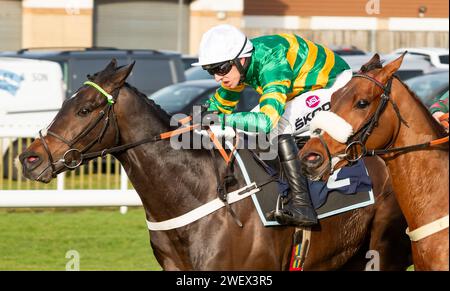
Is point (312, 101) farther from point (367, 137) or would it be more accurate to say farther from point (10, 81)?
point (10, 81)

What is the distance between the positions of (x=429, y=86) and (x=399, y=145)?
9256 millimetres

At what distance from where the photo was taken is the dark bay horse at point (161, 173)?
201 inches

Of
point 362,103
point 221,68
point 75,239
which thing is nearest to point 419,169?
point 362,103

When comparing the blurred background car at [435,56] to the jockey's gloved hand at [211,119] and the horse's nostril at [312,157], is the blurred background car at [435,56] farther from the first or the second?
the horse's nostril at [312,157]

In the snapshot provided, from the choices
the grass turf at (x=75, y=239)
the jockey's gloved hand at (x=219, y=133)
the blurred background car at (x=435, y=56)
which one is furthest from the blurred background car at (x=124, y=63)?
the jockey's gloved hand at (x=219, y=133)

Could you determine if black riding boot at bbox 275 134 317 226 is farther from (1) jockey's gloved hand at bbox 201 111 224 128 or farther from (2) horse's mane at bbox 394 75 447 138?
(2) horse's mane at bbox 394 75 447 138

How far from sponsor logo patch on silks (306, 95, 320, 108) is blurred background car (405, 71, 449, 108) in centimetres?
785

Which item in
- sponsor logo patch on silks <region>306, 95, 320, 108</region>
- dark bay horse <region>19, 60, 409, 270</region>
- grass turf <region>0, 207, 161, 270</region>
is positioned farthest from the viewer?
grass turf <region>0, 207, 161, 270</region>

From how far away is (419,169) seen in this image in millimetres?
4484

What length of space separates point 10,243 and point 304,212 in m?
4.11

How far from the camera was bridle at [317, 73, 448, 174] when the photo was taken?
446 cm

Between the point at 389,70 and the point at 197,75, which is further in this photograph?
the point at 197,75

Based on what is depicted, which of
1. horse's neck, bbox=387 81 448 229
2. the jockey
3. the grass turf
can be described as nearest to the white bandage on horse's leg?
horse's neck, bbox=387 81 448 229
